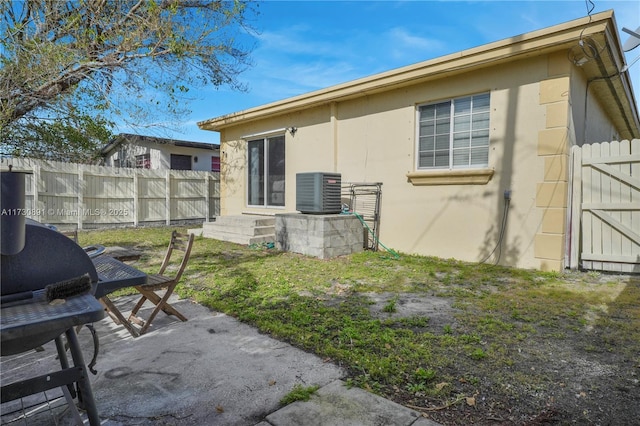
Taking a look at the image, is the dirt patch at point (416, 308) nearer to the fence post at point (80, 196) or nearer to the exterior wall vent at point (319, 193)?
the exterior wall vent at point (319, 193)

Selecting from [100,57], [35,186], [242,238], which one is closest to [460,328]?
[242,238]

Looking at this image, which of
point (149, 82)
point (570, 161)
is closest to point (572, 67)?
point (570, 161)

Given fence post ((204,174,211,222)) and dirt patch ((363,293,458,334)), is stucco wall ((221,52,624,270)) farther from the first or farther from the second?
fence post ((204,174,211,222))

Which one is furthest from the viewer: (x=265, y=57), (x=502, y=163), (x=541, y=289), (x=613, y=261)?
(x=265, y=57)

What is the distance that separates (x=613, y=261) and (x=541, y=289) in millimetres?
1742

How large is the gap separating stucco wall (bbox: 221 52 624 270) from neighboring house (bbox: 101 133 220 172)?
38.2ft

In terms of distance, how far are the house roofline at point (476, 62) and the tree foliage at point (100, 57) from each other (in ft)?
7.31

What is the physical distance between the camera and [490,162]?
19.3ft

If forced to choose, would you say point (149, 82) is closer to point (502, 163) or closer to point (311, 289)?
point (311, 289)

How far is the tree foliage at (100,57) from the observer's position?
526 cm

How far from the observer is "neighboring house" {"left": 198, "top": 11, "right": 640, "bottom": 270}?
17.4 ft

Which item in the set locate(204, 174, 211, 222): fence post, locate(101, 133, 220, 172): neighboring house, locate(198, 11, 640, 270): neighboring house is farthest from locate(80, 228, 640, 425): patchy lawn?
locate(101, 133, 220, 172): neighboring house

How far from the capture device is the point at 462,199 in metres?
6.20

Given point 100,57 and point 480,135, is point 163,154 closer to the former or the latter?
point 100,57
